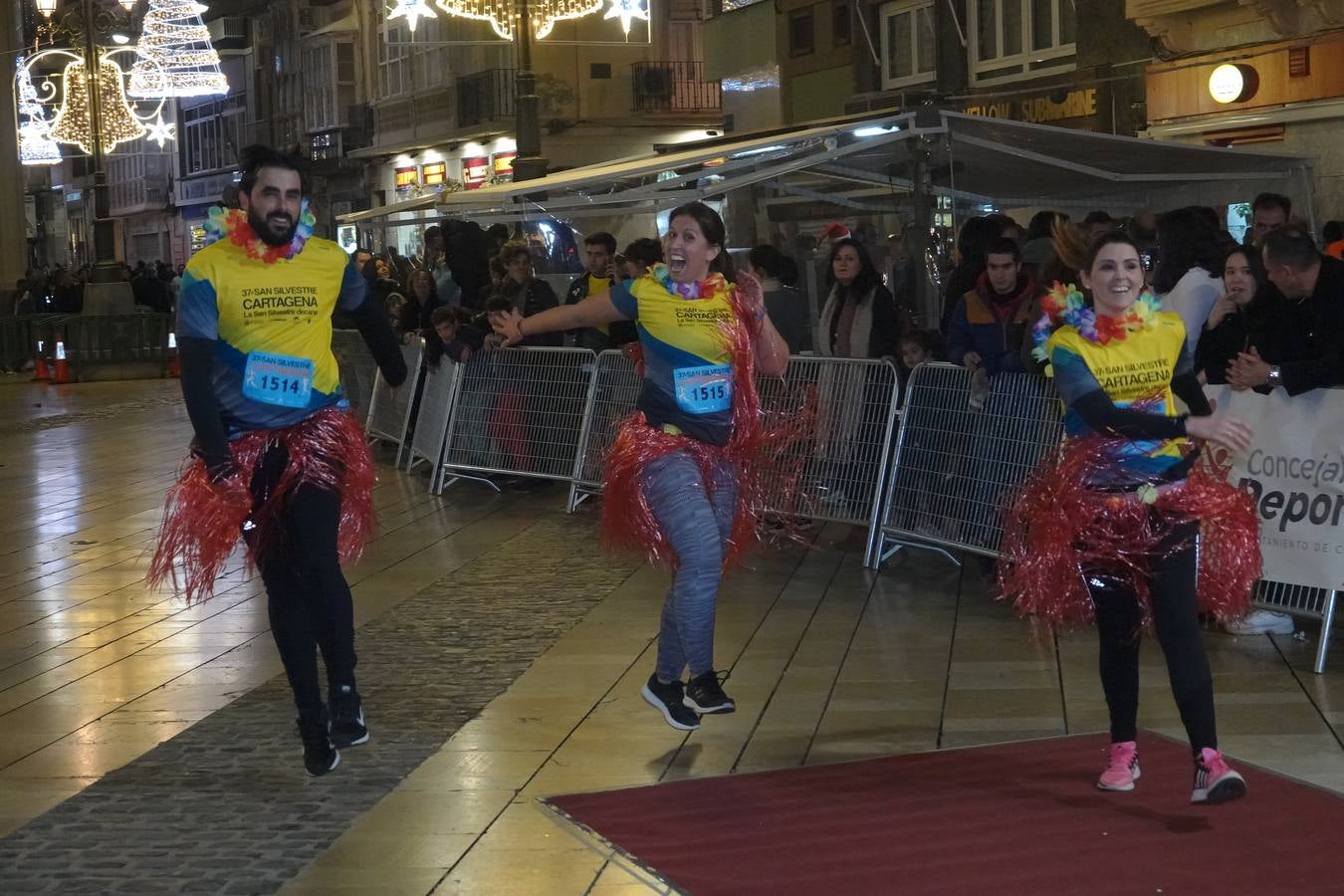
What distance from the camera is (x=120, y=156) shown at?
71.2 meters

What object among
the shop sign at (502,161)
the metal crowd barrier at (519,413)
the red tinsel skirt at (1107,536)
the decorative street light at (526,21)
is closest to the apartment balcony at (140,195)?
the shop sign at (502,161)

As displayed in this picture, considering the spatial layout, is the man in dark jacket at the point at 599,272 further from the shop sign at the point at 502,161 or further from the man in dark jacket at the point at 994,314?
the shop sign at the point at 502,161

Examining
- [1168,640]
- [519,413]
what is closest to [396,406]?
[519,413]

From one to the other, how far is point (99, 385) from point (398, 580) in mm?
19529

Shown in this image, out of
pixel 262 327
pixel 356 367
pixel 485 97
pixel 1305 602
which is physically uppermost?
pixel 485 97

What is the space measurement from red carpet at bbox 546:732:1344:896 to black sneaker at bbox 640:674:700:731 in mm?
549

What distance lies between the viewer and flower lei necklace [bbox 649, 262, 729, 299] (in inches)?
250

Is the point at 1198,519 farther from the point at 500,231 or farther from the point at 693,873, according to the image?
the point at 500,231

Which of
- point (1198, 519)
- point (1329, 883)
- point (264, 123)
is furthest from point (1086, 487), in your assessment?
point (264, 123)

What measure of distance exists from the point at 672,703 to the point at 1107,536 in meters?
1.74

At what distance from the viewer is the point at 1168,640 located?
536 centimetres

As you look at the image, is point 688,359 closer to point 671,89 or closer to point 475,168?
point 671,89

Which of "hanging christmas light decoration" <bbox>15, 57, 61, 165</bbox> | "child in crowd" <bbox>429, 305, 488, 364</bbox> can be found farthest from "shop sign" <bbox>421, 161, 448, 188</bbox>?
"child in crowd" <bbox>429, 305, 488, 364</bbox>

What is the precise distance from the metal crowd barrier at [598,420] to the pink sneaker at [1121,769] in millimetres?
6722
